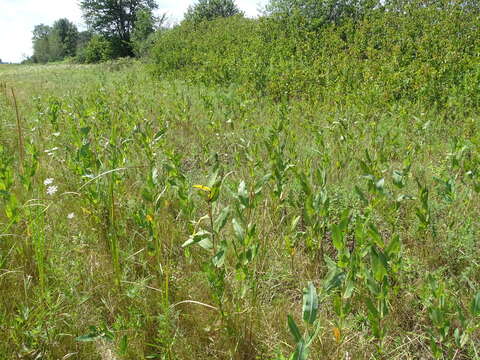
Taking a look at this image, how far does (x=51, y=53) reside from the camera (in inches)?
2335

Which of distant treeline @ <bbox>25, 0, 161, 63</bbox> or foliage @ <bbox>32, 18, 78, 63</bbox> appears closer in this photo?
distant treeline @ <bbox>25, 0, 161, 63</bbox>

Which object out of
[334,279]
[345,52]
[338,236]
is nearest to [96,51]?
[345,52]

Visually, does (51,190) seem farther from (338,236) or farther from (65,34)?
(65,34)

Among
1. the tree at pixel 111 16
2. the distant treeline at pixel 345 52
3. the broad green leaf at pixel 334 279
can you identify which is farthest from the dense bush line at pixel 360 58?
the tree at pixel 111 16

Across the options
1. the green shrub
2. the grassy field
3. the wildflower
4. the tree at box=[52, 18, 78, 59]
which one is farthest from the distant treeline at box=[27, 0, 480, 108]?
the tree at box=[52, 18, 78, 59]

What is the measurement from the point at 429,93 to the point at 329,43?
155 inches

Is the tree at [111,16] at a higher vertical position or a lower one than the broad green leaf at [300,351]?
higher

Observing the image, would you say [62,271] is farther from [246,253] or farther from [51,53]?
[51,53]

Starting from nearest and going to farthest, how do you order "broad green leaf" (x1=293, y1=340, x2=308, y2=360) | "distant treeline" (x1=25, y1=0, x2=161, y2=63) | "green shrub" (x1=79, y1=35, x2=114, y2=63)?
"broad green leaf" (x1=293, y1=340, x2=308, y2=360)
"distant treeline" (x1=25, y1=0, x2=161, y2=63)
"green shrub" (x1=79, y1=35, x2=114, y2=63)

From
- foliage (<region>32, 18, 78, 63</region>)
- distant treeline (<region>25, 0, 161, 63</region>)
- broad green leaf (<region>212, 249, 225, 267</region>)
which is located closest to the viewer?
broad green leaf (<region>212, 249, 225, 267</region>)

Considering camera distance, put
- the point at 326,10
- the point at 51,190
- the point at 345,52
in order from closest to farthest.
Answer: the point at 51,190 < the point at 345,52 < the point at 326,10

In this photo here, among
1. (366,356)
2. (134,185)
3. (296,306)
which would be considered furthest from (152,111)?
(366,356)

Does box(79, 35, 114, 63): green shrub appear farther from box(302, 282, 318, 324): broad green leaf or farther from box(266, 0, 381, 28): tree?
box(302, 282, 318, 324): broad green leaf

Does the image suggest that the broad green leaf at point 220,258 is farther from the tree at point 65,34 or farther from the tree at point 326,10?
the tree at point 65,34
